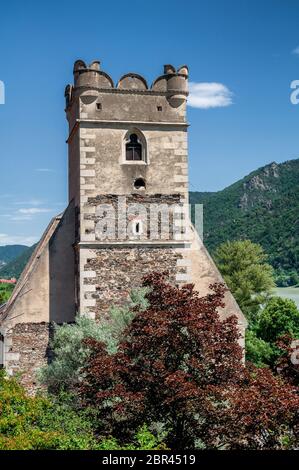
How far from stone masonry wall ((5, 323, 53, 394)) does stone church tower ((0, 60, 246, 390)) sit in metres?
0.03

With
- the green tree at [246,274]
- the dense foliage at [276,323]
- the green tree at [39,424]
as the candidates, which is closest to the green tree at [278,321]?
the dense foliage at [276,323]

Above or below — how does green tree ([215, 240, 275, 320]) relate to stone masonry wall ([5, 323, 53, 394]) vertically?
above

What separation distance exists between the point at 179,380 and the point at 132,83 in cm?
1038

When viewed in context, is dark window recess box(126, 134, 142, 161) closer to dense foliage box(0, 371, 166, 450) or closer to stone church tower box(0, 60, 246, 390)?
stone church tower box(0, 60, 246, 390)

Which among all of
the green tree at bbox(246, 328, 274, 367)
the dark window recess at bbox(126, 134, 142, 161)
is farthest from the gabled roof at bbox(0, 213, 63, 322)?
the green tree at bbox(246, 328, 274, 367)

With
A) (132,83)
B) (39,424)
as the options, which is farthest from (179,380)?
(132,83)

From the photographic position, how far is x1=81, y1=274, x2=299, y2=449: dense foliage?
1411cm

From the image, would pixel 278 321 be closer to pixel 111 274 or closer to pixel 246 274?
pixel 246 274

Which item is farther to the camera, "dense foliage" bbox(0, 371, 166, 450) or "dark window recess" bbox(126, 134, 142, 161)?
"dark window recess" bbox(126, 134, 142, 161)

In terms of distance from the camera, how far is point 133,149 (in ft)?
69.2

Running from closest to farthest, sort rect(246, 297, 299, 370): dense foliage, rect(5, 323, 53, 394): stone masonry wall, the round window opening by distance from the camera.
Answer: rect(5, 323, 53, 394): stone masonry wall → the round window opening → rect(246, 297, 299, 370): dense foliage

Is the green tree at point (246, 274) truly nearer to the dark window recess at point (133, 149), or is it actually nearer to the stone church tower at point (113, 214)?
the stone church tower at point (113, 214)

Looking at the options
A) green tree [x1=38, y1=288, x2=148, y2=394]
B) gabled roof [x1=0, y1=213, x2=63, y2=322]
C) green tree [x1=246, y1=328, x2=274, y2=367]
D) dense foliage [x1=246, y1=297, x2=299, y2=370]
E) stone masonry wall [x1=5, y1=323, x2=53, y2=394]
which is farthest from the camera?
dense foliage [x1=246, y1=297, x2=299, y2=370]
